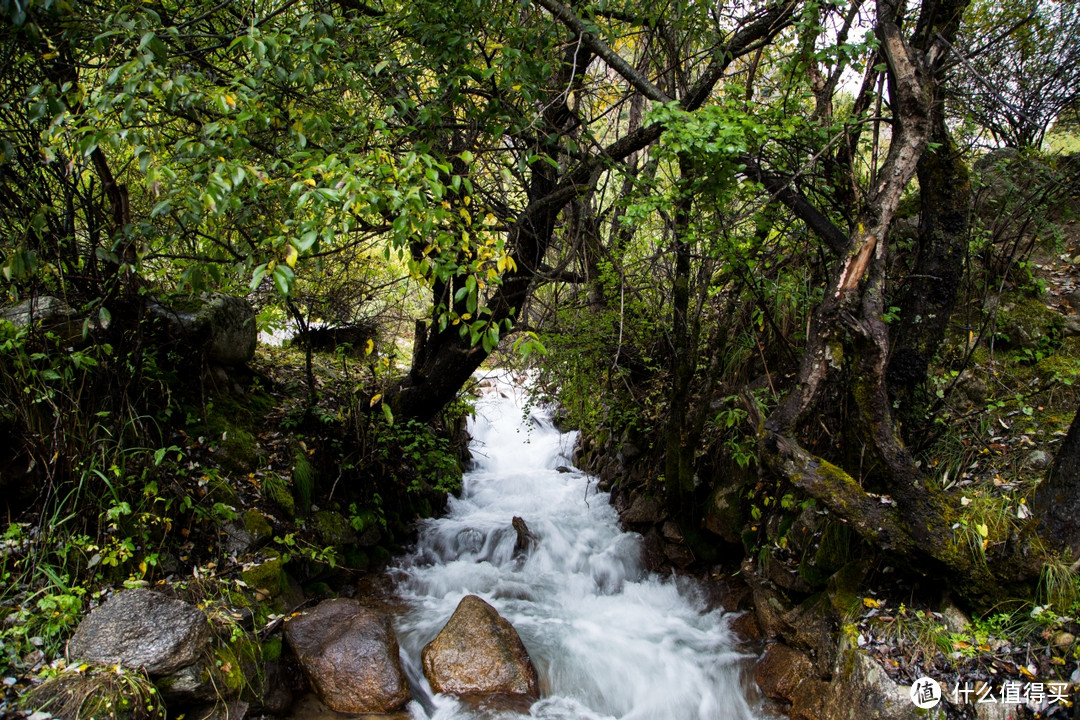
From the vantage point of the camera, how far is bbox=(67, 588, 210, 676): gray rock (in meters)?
3.16

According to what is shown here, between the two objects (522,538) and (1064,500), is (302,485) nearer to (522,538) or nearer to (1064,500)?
(522,538)

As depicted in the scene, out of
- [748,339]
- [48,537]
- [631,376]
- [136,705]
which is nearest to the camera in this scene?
[136,705]

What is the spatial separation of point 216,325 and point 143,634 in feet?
9.32

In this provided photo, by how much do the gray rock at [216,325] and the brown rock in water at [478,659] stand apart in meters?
3.31

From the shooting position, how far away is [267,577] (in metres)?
4.25

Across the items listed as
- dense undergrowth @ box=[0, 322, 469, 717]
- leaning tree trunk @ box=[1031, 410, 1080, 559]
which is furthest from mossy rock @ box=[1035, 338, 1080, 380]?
dense undergrowth @ box=[0, 322, 469, 717]

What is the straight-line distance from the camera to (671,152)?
3.50 m

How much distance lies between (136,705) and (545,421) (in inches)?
344

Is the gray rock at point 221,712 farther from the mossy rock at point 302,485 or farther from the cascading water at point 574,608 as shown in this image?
the mossy rock at point 302,485

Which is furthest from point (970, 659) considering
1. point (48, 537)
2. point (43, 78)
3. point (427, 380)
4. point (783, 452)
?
point (43, 78)

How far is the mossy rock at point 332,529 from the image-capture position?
5.18 m

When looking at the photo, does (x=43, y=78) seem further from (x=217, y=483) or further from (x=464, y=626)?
(x=464, y=626)

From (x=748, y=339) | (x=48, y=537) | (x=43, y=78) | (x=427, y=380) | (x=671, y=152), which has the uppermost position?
(x=671, y=152)

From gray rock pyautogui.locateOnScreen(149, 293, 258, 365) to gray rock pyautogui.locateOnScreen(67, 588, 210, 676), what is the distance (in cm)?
229
